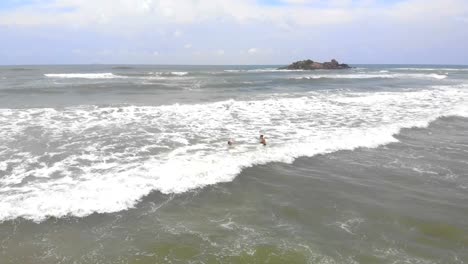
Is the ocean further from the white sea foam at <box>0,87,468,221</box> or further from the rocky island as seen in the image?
the rocky island

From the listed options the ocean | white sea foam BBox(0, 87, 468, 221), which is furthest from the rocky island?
the ocean

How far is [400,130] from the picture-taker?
14.9 meters

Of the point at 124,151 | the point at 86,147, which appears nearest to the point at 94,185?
the point at 124,151

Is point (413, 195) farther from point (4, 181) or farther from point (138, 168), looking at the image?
point (4, 181)

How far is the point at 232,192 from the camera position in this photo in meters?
8.56

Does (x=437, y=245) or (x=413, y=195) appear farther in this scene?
(x=413, y=195)

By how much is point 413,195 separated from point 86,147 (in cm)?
960

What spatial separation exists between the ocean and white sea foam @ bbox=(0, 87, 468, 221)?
0.18ft

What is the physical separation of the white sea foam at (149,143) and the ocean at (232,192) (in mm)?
56

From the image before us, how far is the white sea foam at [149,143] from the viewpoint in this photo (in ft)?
27.2

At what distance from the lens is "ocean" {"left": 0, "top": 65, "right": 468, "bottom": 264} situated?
6.18 meters

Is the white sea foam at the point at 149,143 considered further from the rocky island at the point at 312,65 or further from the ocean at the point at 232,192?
the rocky island at the point at 312,65

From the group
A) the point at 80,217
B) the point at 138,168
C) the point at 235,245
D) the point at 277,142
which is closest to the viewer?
the point at 235,245

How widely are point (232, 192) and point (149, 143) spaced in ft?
16.7
